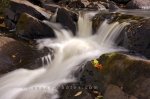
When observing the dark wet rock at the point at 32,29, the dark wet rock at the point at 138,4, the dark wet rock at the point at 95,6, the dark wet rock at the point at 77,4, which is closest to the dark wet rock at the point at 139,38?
the dark wet rock at the point at 32,29

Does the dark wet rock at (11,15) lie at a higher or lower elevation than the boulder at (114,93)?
higher

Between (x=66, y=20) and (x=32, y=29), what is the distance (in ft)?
4.59

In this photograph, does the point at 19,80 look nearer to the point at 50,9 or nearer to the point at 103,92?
the point at 103,92

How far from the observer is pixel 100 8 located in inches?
624

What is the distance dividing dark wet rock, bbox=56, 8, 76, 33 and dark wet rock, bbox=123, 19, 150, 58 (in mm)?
2975

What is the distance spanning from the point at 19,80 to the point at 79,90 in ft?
7.88

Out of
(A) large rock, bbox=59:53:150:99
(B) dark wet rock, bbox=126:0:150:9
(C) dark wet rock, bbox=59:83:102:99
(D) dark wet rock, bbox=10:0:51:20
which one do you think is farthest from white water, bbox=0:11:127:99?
(B) dark wet rock, bbox=126:0:150:9

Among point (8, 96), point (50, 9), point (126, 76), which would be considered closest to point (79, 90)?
point (126, 76)

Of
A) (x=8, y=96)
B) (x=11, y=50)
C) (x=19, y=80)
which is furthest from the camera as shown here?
(x=11, y=50)

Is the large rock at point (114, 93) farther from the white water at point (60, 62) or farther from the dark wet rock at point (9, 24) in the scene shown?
the dark wet rock at point (9, 24)

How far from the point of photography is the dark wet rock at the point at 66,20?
1230 cm

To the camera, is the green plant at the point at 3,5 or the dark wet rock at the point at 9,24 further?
the green plant at the point at 3,5

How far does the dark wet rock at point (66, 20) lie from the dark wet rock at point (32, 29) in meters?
0.73

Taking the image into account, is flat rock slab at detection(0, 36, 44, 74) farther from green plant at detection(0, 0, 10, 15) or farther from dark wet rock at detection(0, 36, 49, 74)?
green plant at detection(0, 0, 10, 15)
